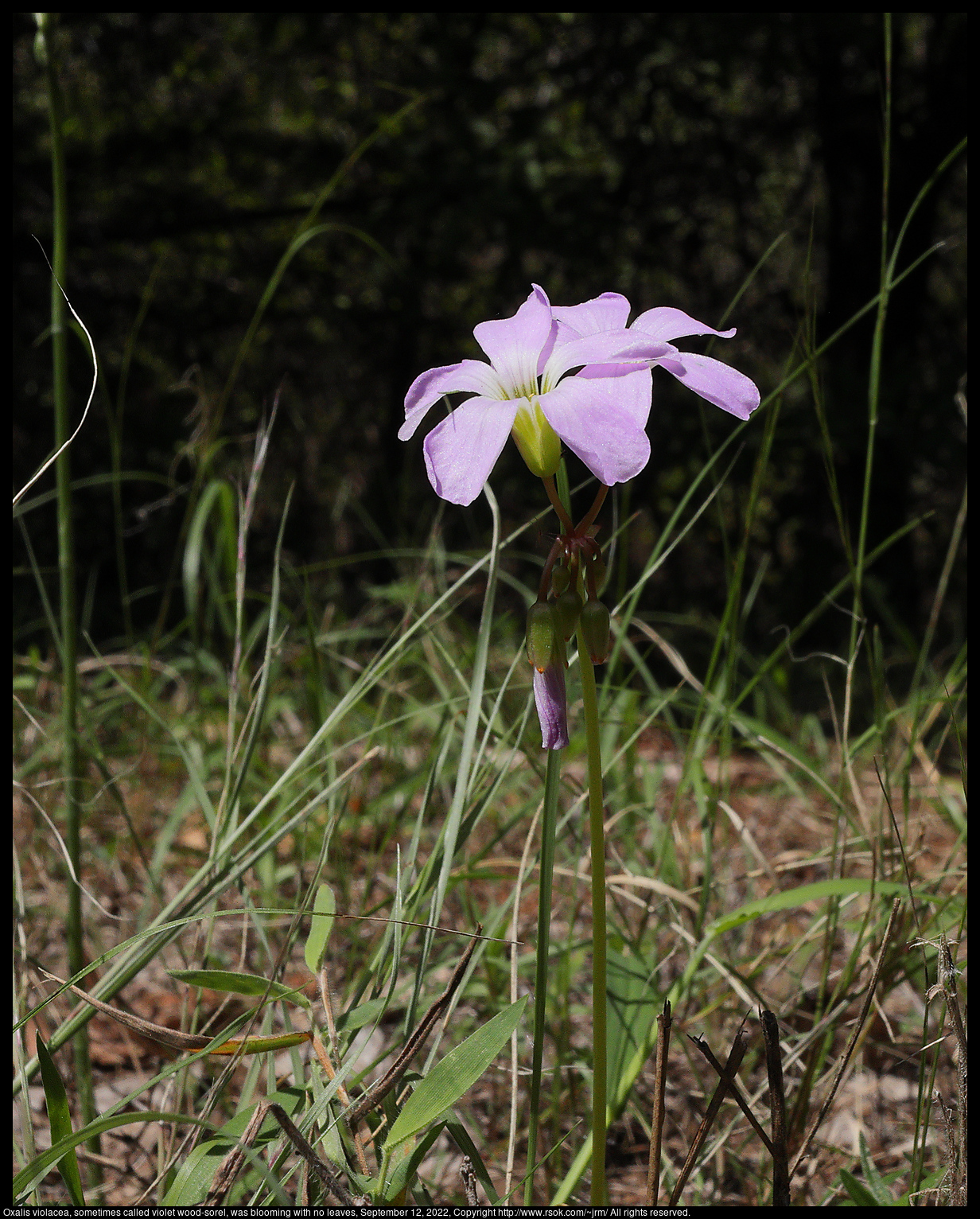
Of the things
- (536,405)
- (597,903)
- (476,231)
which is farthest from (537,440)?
(476,231)

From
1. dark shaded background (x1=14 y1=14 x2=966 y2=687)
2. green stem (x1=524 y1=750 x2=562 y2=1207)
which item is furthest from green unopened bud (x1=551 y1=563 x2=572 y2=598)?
dark shaded background (x1=14 y1=14 x2=966 y2=687)

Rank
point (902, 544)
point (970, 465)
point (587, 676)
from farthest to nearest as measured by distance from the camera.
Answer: point (902, 544)
point (970, 465)
point (587, 676)

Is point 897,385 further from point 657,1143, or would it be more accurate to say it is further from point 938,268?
point 657,1143

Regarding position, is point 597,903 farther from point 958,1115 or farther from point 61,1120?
point 61,1120

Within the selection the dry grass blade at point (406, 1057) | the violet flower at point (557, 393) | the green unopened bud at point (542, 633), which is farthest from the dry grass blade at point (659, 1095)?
the violet flower at point (557, 393)

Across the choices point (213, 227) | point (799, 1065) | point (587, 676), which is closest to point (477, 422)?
point (587, 676)

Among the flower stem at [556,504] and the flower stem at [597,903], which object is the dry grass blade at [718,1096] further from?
the flower stem at [556,504]

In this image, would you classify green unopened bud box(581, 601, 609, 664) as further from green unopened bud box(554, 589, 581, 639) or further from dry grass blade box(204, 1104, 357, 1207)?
dry grass blade box(204, 1104, 357, 1207)
